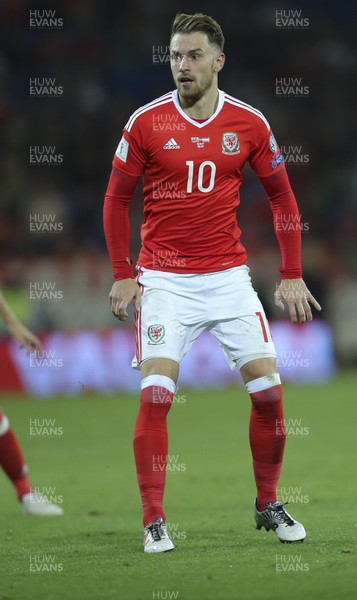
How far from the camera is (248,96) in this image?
21.2m

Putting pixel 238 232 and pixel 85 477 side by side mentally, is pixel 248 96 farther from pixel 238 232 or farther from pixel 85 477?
pixel 238 232

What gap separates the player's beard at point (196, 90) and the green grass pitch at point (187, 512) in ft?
7.13

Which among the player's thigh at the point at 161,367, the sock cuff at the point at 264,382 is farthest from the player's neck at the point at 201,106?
the sock cuff at the point at 264,382

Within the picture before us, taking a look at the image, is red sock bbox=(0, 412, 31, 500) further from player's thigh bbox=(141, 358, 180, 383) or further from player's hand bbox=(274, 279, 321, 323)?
player's hand bbox=(274, 279, 321, 323)

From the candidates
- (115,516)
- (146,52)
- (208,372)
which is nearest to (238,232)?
(115,516)

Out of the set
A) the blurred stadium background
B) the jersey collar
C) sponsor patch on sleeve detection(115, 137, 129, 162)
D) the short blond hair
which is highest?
the short blond hair

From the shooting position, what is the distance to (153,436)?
5.34 meters

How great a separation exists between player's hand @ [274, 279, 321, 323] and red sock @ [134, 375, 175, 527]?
0.73 m

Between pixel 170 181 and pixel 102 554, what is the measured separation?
1.82 m

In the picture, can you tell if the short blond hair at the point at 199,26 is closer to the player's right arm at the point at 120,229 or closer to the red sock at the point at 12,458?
the player's right arm at the point at 120,229

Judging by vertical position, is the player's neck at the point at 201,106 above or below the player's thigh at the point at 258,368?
above

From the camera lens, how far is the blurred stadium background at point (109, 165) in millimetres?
16672

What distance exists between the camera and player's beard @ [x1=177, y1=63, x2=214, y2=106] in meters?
5.43

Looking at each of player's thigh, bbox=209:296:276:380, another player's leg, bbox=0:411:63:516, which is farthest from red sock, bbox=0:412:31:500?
player's thigh, bbox=209:296:276:380
